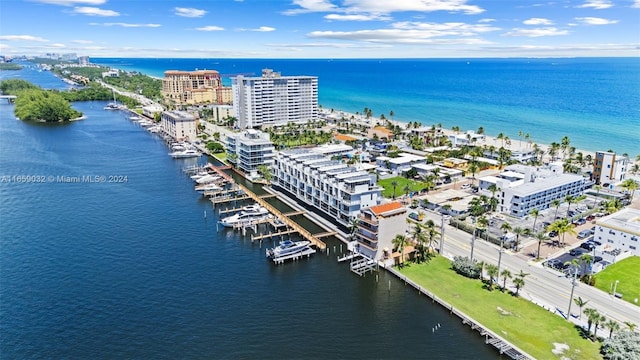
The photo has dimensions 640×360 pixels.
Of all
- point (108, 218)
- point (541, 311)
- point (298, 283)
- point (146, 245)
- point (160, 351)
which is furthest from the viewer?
point (108, 218)

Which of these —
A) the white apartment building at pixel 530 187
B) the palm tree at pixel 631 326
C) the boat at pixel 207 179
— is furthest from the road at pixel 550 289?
the boat at pixel 207 179

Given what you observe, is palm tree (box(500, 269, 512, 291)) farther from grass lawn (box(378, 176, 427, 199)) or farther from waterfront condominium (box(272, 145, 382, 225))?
grass lawn (box(378, 176, 427, 199))

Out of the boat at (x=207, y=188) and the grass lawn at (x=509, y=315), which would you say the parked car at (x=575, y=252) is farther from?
the boat at (x=207, y=188)

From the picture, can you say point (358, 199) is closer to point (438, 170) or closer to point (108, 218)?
point (438, 170)

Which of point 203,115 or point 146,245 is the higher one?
point 203,115

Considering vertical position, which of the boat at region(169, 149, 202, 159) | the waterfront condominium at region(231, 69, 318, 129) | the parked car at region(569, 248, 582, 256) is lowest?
the parked car at region(569, 248, 582, 256)

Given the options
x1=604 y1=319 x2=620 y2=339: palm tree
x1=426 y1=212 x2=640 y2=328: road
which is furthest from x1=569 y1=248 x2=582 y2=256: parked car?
x1=604 y1=319 x2=620 y2=339: palm tree

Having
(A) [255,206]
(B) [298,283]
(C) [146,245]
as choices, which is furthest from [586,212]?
(C) [146,245]

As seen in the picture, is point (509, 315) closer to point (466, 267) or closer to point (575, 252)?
point (466, 267)
